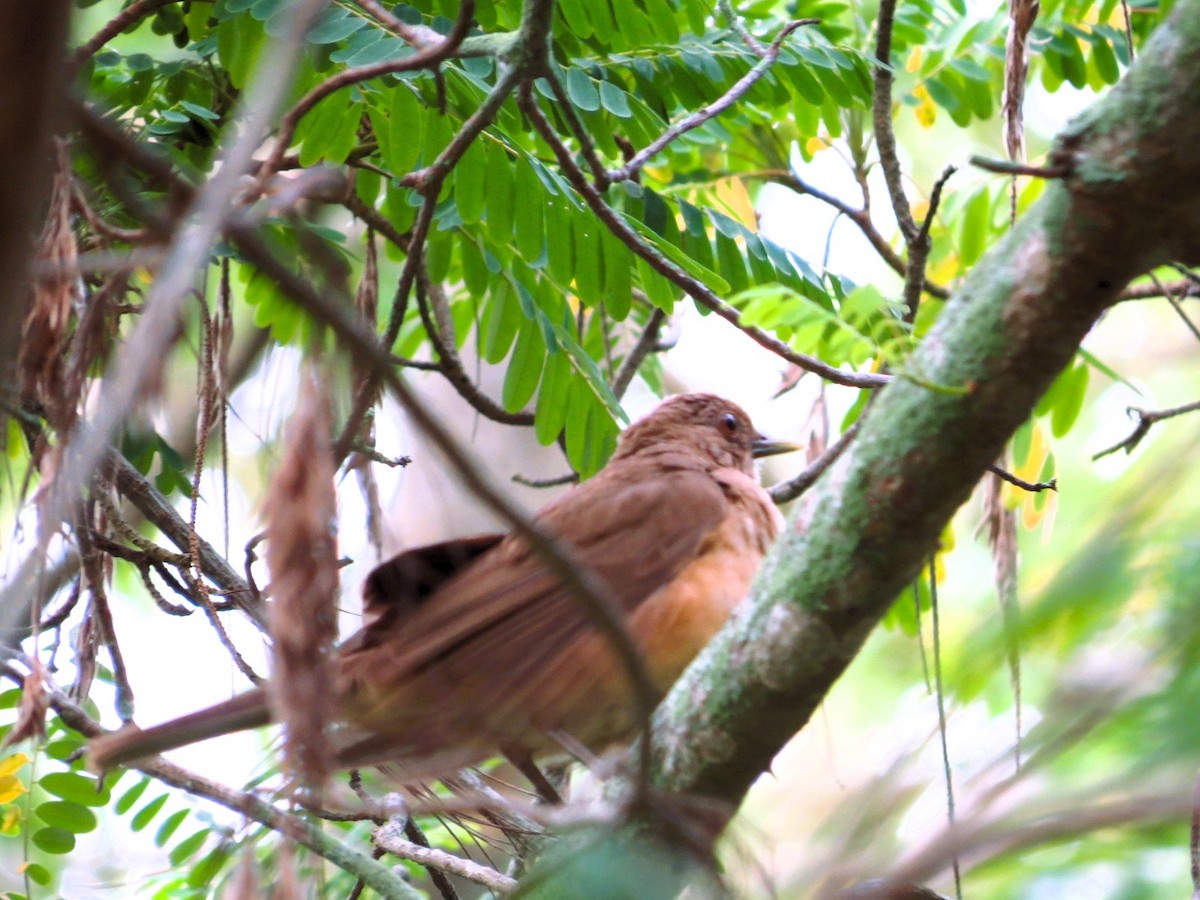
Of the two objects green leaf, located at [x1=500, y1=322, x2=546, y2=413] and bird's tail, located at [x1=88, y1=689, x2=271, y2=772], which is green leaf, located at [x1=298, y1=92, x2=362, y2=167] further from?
bird's tail, located at [x1=88, y1=689, x2=271, y2=772]

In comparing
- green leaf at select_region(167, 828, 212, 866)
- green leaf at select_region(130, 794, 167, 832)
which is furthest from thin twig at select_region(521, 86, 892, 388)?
green leaf at select_region(130, 794, 167, 832)

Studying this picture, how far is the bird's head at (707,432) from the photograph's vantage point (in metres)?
4.88

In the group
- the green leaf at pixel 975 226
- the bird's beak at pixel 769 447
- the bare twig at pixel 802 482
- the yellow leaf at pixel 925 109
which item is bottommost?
the bare twig at pixel 802 482

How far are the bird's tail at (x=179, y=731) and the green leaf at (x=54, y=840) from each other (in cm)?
90

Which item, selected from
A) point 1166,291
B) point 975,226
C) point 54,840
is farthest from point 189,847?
point 975,226

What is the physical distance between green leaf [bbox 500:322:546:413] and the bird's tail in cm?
174

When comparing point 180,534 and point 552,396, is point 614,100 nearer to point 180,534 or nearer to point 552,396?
point 552,396

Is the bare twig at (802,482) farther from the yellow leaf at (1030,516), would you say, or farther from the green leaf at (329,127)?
the green leaf at (329,127)

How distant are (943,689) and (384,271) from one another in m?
5.31

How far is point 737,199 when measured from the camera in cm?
554

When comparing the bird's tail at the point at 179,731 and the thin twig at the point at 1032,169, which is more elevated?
the thin twig at the point at 1032,169

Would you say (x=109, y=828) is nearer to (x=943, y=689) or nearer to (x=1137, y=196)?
(x=943, y=689)

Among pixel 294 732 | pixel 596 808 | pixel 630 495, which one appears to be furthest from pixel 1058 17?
pixel 294 732

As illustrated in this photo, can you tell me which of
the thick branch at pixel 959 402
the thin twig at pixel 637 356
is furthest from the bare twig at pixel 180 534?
the thin twig at pixel 637 356
